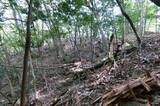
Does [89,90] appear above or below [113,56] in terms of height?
below

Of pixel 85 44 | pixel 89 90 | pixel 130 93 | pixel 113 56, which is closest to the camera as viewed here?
pixel 130 93

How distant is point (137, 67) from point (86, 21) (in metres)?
5.63

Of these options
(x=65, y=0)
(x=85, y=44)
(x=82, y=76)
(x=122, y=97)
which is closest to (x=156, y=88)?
(x=122, y=97)

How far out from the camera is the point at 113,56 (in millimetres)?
5363

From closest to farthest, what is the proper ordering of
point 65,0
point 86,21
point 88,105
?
point 88,105 → point 65,0 → point 86,21

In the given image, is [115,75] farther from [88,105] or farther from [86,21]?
[86,21]

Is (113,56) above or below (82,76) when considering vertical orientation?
above

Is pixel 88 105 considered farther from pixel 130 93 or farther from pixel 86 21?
pixel 86 21

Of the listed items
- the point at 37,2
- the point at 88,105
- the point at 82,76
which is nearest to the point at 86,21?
the point at 37,2

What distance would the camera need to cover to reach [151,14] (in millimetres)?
17094

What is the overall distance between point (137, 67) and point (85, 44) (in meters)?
11.1

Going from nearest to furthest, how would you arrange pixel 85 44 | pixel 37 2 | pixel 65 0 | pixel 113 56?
pixel 113 56, pixel 65 0, pixel 37 2, pixel 85 44

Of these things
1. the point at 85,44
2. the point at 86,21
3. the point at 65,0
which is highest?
the point at 65,0

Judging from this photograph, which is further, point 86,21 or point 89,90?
point 86,21
